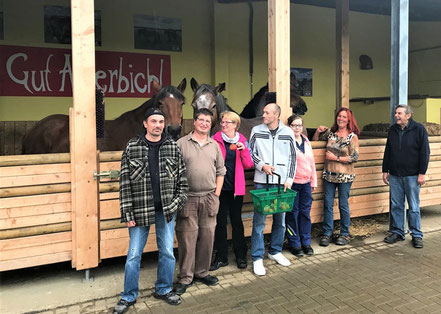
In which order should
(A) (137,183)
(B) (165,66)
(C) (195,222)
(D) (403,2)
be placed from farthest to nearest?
(B) (165,66) → (D) (403,2) → (C) (195,222) → (A) (137,183)

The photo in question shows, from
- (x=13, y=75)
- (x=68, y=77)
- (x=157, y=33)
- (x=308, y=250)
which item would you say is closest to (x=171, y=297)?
(x=308, y=250)

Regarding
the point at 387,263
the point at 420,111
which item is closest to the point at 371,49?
the point at 420,111

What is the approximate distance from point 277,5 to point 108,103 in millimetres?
4586

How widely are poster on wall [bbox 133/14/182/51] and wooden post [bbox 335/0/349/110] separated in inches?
137

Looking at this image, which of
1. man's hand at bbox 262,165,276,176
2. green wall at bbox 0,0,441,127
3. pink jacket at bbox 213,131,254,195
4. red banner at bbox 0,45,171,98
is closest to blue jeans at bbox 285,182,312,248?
man's hand at bbox 262,165,276,176

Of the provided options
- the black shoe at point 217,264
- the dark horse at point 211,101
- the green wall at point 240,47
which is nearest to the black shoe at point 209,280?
the black shoe at point 217,264

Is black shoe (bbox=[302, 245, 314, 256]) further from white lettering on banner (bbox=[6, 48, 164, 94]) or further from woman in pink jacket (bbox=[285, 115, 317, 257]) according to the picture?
white lettering on banner (bbox=[6, 48, 164, 94])

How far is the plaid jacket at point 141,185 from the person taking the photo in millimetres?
2967

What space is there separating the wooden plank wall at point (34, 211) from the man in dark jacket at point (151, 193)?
3.10ft

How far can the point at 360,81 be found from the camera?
423 inches

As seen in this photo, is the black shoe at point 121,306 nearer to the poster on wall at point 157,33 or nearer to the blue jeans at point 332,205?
the blue jeans at point 332,205

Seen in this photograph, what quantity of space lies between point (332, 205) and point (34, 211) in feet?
11.5

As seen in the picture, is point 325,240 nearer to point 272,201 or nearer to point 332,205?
point 332,205

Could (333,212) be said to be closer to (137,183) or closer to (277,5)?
(277,5)
